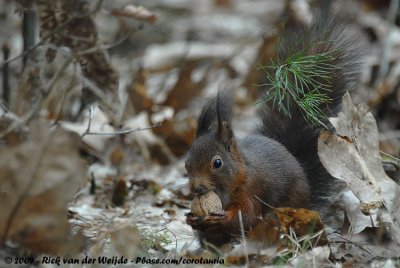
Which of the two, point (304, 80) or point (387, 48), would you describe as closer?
point (304, 80)

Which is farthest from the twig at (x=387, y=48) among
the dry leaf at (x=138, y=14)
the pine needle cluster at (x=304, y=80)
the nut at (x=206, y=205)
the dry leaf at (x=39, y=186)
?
the dry leaf at (x=39, y=186)

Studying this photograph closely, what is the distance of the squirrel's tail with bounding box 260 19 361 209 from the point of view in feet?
12.5

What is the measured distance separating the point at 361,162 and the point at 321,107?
2.34ft

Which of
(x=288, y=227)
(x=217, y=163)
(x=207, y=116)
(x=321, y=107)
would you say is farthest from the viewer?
(x=321, y=107)

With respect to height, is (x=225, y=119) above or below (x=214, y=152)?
above

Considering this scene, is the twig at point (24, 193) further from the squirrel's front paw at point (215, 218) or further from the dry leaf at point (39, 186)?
the squirrel's front paw at point (215, 218)

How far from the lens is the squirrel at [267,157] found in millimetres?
3365

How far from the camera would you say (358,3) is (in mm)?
8602

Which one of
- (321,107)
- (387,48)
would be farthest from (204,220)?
(387,48)

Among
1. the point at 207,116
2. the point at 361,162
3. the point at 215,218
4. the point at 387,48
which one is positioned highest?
the point at 361,162

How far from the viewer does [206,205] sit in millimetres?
3293

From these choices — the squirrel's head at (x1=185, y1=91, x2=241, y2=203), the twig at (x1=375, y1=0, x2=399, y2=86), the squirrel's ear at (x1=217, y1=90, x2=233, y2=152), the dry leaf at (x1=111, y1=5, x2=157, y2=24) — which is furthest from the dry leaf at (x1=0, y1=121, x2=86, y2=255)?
the twig at (x1=375, y1=0, x2=399, y2=86)

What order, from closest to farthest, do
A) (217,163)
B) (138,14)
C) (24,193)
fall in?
(24,193), (217,163), (138,14)

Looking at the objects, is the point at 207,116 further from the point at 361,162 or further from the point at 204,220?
the point at 361,162
